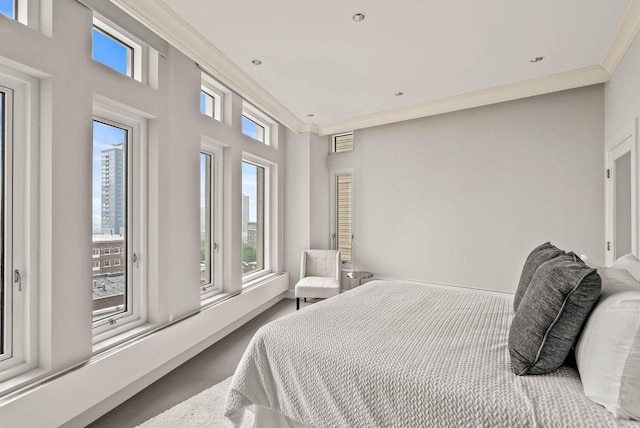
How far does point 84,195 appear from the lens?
1.93 meters

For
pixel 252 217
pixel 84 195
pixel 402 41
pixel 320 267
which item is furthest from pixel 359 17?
pixel 320 267

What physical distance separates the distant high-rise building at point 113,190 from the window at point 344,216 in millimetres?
3065

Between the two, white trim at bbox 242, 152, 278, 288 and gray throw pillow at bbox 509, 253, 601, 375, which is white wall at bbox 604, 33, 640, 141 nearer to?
gray throw pillow at bbox 509, 253, 601, 375

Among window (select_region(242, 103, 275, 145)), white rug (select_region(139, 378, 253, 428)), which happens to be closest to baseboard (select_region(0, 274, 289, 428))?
white rug (select_region(139, 378, 253, 428))

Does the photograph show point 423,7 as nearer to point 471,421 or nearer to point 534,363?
point 534,363

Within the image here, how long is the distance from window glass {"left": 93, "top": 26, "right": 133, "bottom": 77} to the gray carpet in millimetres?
2341

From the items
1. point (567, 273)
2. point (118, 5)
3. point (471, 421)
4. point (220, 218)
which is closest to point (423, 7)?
point (567, 273)

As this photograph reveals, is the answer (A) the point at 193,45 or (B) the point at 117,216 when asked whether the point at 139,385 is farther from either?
(A) the point at 193,45

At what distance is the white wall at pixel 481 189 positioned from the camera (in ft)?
10.5

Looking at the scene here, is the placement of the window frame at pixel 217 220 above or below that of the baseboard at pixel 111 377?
above

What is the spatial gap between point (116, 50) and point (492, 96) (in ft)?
11.7

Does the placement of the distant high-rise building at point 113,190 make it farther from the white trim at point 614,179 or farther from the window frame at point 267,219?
the white trim at point 614,179

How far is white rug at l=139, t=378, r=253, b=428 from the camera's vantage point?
186cm

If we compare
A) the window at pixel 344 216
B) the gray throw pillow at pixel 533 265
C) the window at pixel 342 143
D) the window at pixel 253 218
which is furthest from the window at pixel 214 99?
the gray throw pillow at pixel 533 265
